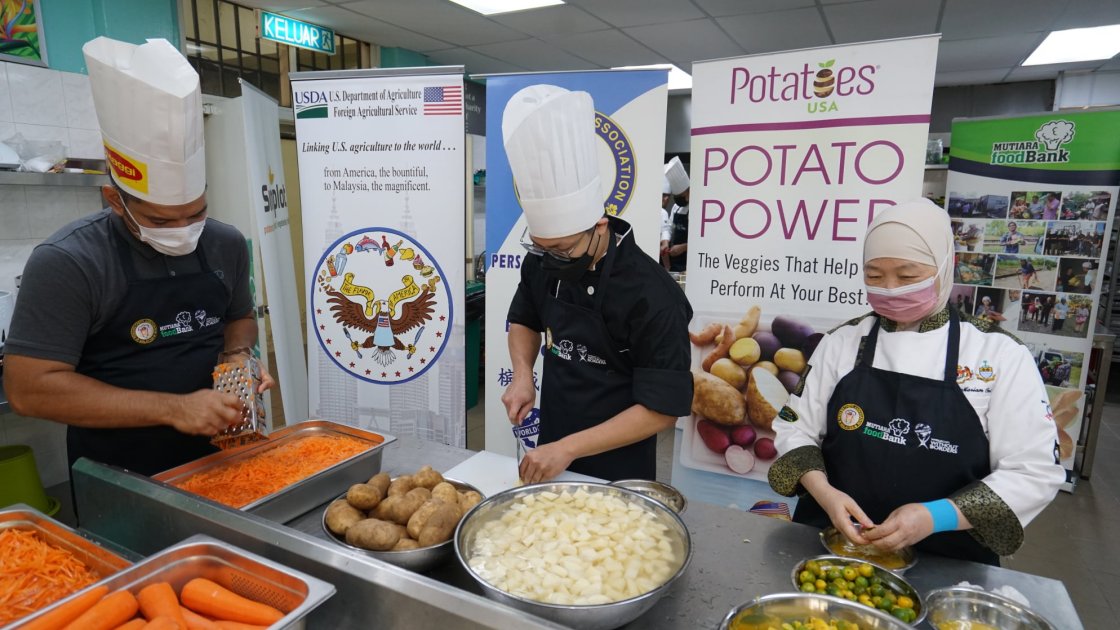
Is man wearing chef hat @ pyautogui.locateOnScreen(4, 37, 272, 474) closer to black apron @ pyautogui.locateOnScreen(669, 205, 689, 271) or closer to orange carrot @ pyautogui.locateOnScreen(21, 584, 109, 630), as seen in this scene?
orange carrot @ pyautogui.locateOnScreen(21, 584, 109, 630)

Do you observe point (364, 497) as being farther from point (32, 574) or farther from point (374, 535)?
point (32, 574)

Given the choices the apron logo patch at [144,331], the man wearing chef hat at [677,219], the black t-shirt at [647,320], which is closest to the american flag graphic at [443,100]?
the black t-shirt at [647,320]

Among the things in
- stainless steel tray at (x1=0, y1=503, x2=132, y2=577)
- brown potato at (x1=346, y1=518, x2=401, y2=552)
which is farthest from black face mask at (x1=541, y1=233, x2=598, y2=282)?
stainless steel tray at (x1=0, y1=503, x2=132, y2=577)

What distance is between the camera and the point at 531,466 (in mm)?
1638

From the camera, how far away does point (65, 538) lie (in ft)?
4.23

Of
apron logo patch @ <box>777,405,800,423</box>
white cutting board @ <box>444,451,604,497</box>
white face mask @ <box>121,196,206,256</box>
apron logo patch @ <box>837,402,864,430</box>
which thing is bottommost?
white cutting board @ <box>444,451,604,497</box>

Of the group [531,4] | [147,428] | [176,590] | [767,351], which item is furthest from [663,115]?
[531,4]

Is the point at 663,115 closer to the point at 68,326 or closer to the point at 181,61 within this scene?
the point at 181,61

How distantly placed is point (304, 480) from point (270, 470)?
0.21 meters

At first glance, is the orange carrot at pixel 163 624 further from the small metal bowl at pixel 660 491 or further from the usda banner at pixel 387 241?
the usda banner at pixel 387 241

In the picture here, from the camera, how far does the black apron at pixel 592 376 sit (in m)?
2.00

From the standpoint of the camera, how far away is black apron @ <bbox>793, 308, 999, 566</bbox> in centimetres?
158

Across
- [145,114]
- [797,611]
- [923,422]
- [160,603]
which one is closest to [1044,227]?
[923,422]

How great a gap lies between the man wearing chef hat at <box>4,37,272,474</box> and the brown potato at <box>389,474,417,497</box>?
0.47 meters
